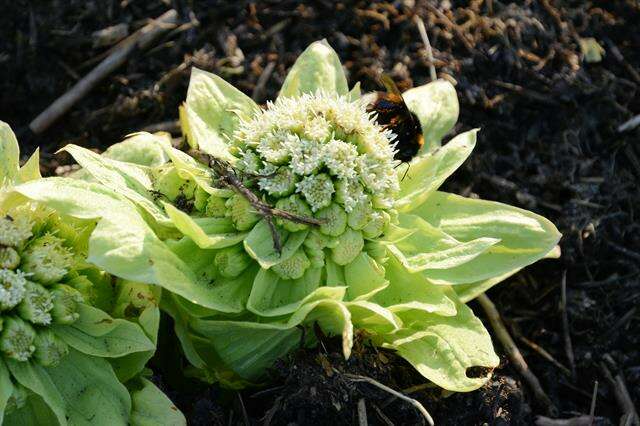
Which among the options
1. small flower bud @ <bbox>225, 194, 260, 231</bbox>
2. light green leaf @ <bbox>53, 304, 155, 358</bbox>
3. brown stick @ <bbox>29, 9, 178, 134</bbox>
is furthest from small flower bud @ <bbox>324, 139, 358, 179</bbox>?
brown stick @ <bbox>29, 9, 178, 134</bbox>

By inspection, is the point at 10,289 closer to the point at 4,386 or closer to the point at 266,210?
Result: the point at 4,386

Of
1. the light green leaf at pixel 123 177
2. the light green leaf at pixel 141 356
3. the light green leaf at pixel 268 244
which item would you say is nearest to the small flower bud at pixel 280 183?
the light green leaf at pixel 268 244

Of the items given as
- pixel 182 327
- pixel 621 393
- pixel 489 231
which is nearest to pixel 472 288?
pixel 489 231

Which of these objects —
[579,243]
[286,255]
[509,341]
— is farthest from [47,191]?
[579,243]

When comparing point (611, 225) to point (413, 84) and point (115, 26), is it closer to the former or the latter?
point (413, 84)

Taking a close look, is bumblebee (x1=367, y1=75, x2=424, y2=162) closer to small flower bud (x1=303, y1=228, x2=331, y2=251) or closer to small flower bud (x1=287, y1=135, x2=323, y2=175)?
small flower bud (x1=287, y1=135, x2=323, y2=175)
